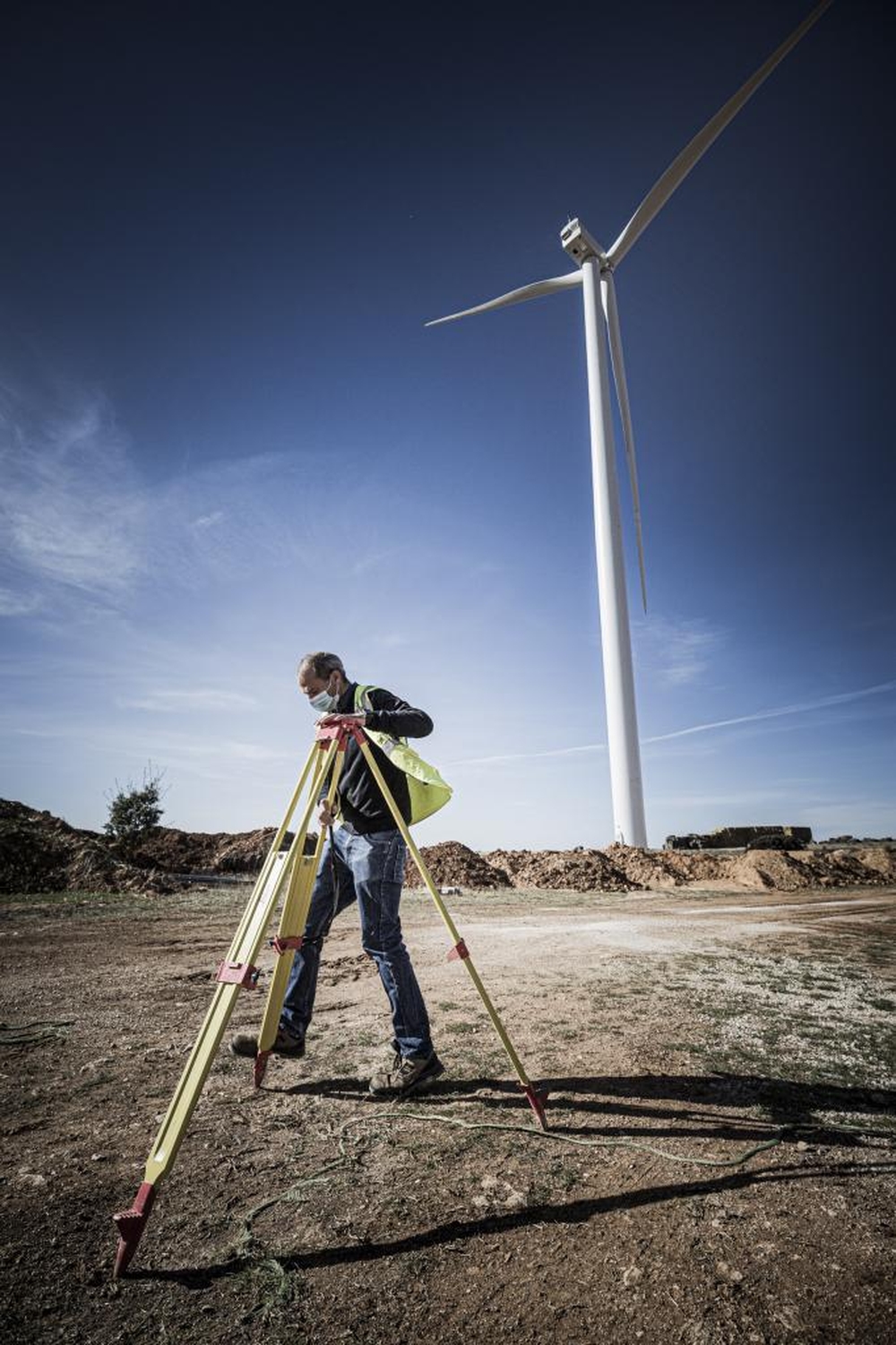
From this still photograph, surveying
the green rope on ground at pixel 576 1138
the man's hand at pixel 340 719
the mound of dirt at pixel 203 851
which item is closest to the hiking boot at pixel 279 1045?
the green rope on ground at pixel 576 1138

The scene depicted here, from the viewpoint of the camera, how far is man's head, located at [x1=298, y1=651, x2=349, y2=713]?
4016mm

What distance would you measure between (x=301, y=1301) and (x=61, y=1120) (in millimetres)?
1965

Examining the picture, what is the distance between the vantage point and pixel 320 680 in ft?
13.3

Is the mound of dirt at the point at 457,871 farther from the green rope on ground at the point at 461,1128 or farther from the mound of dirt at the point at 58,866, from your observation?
the green rope on ground at the point at 461,1128

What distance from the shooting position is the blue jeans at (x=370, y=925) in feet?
11.5

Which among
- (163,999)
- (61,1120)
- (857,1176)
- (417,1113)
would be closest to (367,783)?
(417,1113)

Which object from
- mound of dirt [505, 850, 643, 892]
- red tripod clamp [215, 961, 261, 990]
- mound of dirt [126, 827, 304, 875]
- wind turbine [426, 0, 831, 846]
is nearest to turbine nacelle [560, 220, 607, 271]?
wind turbine [426, 0, 831, 846]

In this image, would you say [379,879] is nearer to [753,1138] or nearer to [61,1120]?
[61,1120]

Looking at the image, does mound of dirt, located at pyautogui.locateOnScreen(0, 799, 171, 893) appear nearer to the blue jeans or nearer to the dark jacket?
the blue jeans

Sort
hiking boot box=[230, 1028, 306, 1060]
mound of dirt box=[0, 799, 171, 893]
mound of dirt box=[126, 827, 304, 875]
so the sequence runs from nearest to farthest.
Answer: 1. hiking boot box=[230, 1028, 306, 1060]
2. mound of dirt box=[0, 799, 171, 893]
3. mound of dirt box=[126, 827, 304, 875]

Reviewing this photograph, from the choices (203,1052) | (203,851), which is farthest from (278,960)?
(203,851)

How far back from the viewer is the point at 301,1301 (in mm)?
1921

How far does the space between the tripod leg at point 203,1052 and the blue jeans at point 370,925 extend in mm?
613

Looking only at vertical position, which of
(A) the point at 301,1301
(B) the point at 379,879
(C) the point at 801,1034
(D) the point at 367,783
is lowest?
(A) the point at 301,1301
